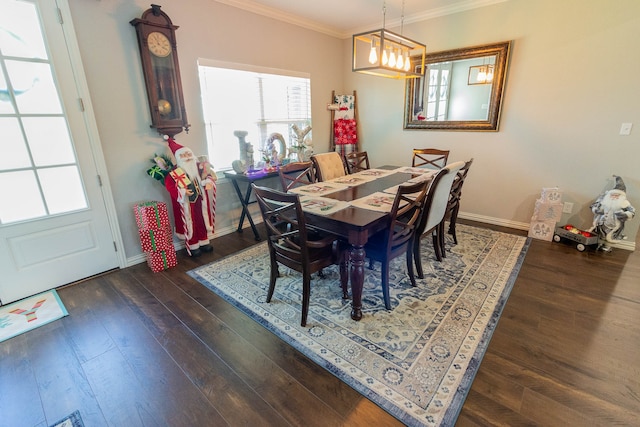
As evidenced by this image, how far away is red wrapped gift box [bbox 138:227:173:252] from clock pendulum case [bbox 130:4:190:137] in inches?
→ 36.7

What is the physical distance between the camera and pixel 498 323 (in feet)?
6.40

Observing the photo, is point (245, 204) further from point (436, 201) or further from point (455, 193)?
point (455, 193)

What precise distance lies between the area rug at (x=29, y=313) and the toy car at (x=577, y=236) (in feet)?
14.8

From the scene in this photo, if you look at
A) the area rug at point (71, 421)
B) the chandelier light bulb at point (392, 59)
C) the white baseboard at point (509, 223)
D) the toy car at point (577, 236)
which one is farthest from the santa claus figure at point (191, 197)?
the toy car at point (577, 236)

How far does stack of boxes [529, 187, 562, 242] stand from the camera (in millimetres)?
3107

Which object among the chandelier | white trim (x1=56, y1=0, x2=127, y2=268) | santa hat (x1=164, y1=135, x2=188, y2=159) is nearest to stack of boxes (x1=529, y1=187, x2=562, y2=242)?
the chandelier

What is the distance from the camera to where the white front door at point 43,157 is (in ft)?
6.91

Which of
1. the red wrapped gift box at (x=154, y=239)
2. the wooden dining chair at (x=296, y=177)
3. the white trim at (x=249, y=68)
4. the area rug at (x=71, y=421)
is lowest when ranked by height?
the area rug at (x=71, y=421)

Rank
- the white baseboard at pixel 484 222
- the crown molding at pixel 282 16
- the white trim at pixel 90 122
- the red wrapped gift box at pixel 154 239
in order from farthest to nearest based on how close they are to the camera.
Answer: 1. the crown molding at pixel 282 16
2. the white baseboard at pixel 484 222
3. the red wrapped gift box at pixel 154 239
4. the white trim at pixel 90 122

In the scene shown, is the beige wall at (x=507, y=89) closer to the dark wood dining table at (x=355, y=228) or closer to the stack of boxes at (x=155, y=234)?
the stack of boxes at (x=155, y=234)

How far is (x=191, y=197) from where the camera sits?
2789 millimetres

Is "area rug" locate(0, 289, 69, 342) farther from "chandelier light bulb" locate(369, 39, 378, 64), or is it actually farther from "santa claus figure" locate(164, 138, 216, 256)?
"chandelier light bulb" locate(369, 39, 378, 64)

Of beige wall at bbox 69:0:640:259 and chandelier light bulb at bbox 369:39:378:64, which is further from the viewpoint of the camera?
beige wall at bbox 69:0:640:259

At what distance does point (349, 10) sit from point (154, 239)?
11.0ft
